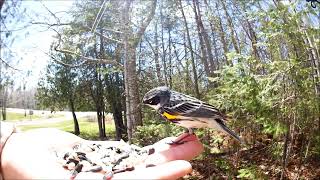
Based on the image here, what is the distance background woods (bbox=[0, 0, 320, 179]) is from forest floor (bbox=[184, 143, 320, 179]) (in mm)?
18

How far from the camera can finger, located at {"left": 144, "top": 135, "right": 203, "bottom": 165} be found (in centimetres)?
173

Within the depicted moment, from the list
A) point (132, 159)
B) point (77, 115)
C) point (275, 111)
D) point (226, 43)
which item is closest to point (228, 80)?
point (275, 111)

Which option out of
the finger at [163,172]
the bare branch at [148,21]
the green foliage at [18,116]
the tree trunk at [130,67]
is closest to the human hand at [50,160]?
the finger at [163,172]

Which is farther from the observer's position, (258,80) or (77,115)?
(77,115)

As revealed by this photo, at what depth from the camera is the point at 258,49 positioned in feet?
18.1

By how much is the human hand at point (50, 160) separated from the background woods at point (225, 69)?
229 centimetres

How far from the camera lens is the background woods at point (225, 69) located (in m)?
4.05

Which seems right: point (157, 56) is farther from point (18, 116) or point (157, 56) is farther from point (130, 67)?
point (18, 116)

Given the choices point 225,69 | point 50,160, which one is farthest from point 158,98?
point 225,69

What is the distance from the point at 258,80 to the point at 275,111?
409 mm

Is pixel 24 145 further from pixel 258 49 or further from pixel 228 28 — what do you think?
pixel 228 28

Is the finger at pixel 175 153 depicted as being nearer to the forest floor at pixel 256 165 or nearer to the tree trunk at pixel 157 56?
the forest floor at pixel 256 165

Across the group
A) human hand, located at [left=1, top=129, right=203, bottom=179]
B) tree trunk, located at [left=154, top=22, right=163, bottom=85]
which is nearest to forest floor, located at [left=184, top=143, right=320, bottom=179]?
tree trunk, located at [left=154, top=22, right=163, bottom=85]

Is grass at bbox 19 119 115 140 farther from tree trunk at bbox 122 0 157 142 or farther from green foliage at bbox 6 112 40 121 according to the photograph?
tree trunk at bbox 122 0 157 142
